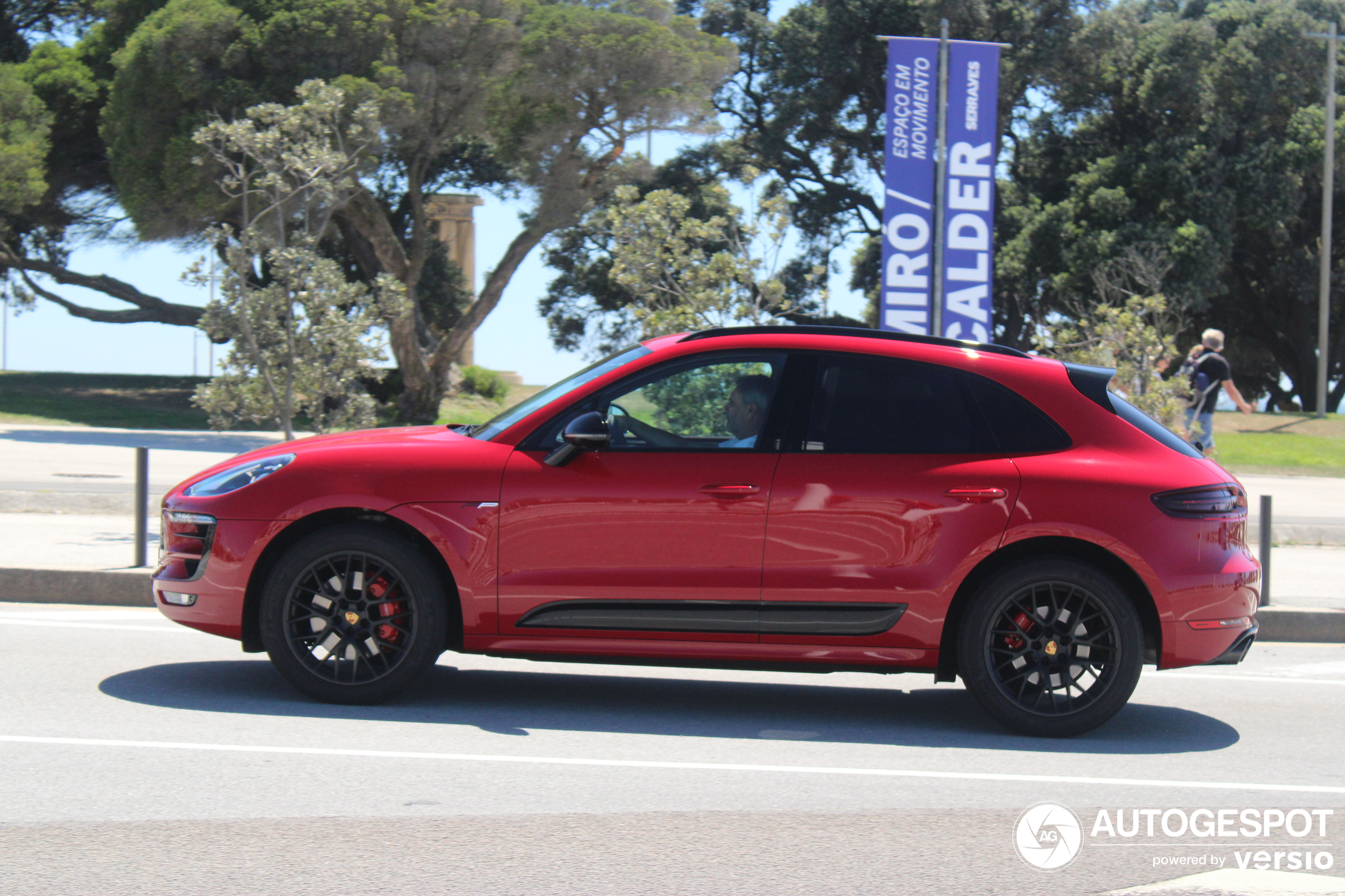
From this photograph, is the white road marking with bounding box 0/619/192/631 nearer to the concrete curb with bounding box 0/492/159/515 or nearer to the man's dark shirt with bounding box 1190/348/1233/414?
the concrete curb with bounding box 0/492/159/515

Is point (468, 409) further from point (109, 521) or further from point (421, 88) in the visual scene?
point (109, 521)

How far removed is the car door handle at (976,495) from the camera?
5500mm

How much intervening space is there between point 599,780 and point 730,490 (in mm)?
1385

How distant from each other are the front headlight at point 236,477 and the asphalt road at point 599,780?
3.25 feet

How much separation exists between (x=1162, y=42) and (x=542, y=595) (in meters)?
36.7

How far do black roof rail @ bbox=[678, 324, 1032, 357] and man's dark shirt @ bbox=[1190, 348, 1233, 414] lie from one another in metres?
8.30

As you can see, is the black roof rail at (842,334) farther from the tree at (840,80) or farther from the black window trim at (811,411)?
the tree at (840,80)

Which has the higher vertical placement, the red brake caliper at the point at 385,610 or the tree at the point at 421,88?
the tree at the point at 421,88

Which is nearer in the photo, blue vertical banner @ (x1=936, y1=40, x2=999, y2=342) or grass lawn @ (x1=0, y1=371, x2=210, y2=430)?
blue vertical banner @ (x1=936, y1=40, x2=999, y2=342)

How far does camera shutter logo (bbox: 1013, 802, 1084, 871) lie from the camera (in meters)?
4.13

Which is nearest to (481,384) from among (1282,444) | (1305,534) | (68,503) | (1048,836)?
(1282,444)

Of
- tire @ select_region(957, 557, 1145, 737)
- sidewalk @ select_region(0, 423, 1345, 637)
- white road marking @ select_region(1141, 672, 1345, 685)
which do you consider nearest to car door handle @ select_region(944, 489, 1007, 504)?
tire @ select_region(957, 557, 1145, 737)

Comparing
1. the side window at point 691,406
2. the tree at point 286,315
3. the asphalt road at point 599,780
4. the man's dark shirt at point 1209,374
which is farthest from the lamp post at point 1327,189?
the side window at point 691,406

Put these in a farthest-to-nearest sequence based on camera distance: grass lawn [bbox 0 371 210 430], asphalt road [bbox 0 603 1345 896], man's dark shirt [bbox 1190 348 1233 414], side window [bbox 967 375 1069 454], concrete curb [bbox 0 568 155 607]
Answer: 1. grass lawn [bbox 0 371 210 430]
2. man's dark shirt [bbox 1190 348 1233 414]
3. concrete curb [bbox 0 568 155 607]
4. side window [bbox 967 375 1069 454]
5. asphalt road [bbox 0 603 1345 896]
